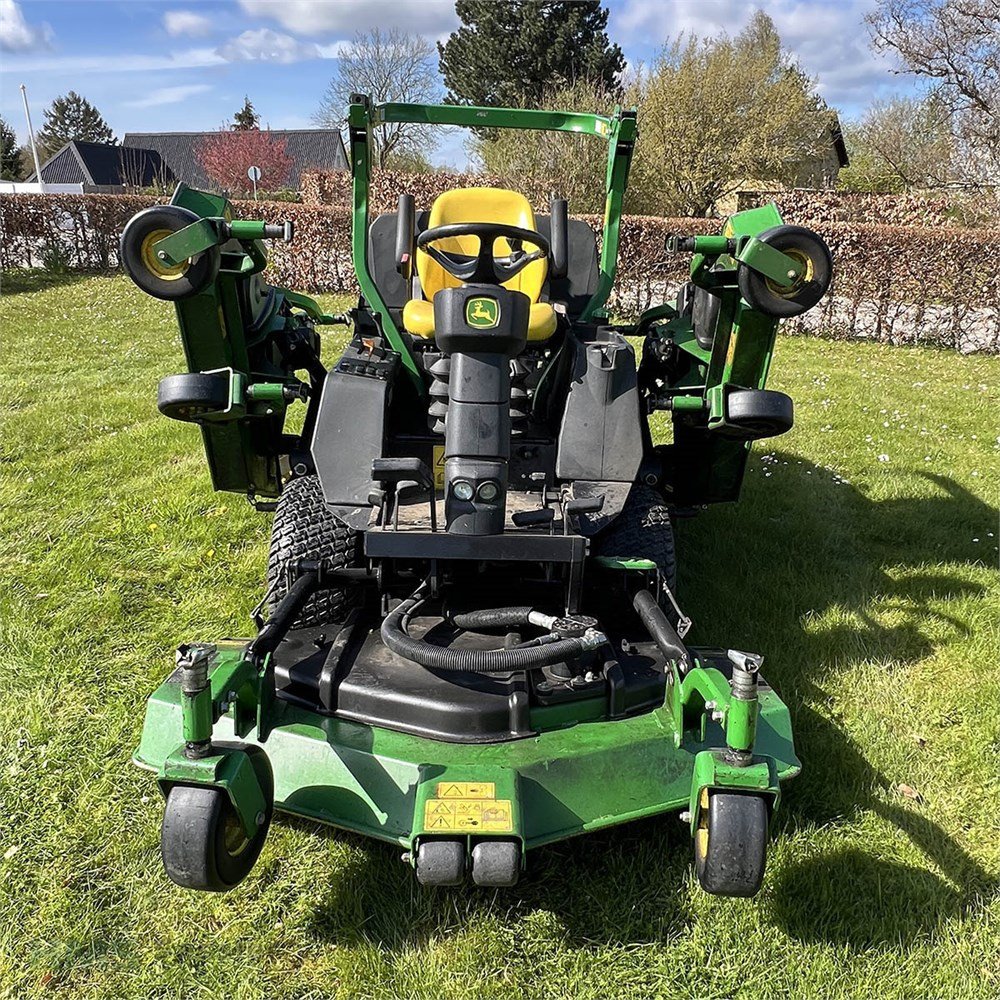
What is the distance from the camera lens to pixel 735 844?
6.41 feet

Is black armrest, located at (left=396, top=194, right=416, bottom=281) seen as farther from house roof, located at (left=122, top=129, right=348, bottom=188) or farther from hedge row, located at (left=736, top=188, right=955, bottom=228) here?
house roof, located at (left=122, top=129, right=348, bottom=188)

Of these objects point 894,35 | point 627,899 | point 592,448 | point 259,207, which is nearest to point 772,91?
point 894,35

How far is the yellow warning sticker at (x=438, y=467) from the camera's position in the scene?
320 cm

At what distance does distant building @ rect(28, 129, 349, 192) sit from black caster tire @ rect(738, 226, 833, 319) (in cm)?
4037

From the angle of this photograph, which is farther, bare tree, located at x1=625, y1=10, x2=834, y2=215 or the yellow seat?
bare tree, located at x1=625, y1=10, x2=834, y2=215

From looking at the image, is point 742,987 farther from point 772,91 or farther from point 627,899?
point 772,91

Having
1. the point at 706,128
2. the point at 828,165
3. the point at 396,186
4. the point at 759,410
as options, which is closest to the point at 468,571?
the point at 759,410

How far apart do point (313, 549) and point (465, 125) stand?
218 centimetres

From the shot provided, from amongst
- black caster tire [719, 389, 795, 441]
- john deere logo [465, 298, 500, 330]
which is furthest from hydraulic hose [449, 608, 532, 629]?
black caster tire [719, 389, 795, 441]

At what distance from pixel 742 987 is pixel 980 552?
10.3ft

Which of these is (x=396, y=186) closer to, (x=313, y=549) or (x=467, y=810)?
(x=313, y=549)

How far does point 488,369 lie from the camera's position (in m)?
2.49

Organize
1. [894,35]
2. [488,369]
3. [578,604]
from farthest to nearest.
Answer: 1. [894,35]
2. [578,604]
3. [488,369]

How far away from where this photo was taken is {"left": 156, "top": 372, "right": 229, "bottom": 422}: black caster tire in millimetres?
2844
